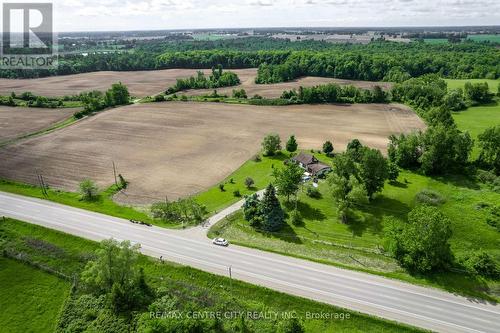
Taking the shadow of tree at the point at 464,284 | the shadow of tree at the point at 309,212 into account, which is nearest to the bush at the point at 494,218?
the shadow of tree at the point at 464,284

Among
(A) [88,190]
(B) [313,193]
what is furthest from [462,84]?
(A) [88,190]

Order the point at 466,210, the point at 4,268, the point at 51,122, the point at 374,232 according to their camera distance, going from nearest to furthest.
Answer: the point at 4,268 < the point at 374,232 < the point at 466,210 < the point at 51,122

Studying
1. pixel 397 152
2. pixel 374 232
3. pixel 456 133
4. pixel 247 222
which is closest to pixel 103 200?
pixel 247 222

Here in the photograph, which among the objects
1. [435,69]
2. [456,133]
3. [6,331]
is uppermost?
[435,69]

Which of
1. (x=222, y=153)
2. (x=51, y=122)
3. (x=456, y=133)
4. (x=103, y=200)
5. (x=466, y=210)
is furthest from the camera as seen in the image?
(x=51, y=122)

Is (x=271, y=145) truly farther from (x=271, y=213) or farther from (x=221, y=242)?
(x=221, y=242)

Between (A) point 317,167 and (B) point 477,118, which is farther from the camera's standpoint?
(B) point 477,118

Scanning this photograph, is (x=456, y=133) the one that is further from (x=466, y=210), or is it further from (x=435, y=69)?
(x=435, y=69)
